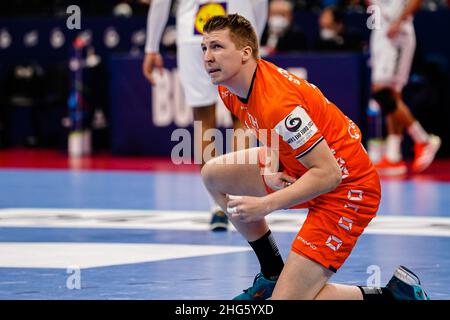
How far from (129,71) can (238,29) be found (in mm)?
8041

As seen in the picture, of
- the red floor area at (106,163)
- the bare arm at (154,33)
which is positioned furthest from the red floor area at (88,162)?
the bare arm at (154,33)

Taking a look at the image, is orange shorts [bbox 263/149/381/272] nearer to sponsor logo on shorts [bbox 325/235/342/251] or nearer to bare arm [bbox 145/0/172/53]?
sponsor logo on shorts [bbox 325/235/342/251]

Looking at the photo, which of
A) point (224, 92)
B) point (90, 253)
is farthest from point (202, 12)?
point (224, 92)

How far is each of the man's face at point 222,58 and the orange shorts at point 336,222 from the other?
0.59 metres

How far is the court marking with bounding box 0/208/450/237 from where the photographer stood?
6.48 metres

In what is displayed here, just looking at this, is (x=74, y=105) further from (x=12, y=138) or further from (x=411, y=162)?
(x=411, y=162)

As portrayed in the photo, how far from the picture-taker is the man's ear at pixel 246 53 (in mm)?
4051

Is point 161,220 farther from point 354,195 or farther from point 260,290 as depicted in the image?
point 354,195

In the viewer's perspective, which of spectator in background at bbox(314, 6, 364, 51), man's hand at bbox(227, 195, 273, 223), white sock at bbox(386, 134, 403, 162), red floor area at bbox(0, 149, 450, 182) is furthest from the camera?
spectator in background at bbox(314, 6, 364, 51)

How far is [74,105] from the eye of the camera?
41.0 ft

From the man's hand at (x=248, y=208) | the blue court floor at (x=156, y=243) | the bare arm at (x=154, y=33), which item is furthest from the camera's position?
the bare arm at (x=154, y=33)

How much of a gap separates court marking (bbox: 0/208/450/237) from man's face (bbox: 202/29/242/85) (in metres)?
2.51

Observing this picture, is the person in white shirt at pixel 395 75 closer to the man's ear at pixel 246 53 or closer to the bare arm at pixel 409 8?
the bare arm at pixel 409 8

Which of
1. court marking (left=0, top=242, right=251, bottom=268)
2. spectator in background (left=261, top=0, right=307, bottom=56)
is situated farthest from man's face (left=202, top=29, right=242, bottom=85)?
spectator in background (left=261, top=0, right=307, bottom=56)
